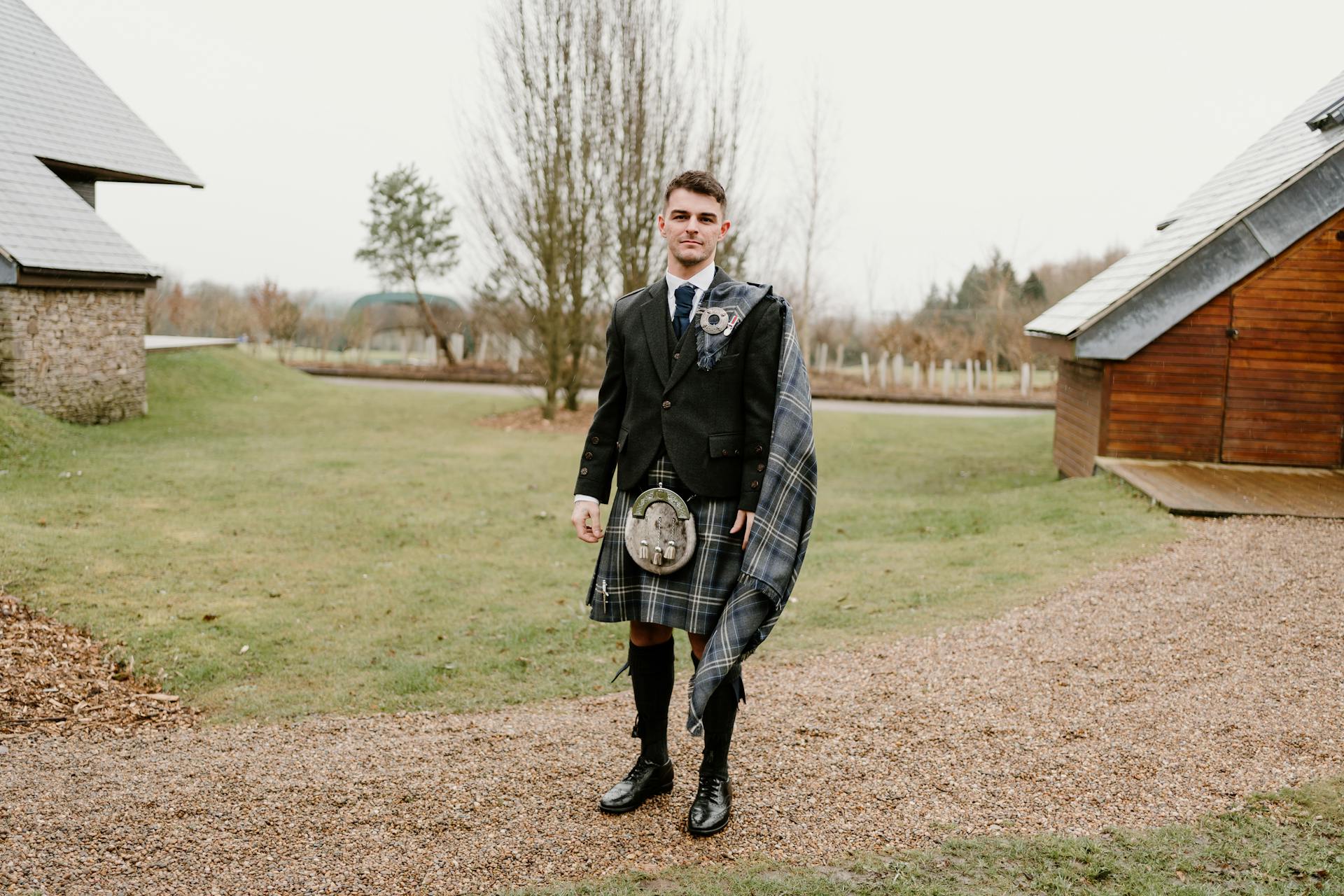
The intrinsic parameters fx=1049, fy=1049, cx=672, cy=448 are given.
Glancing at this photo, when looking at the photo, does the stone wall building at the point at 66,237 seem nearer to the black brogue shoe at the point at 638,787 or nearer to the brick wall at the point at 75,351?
the brick wall at the point at 75,351

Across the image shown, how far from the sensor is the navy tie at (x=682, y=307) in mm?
3547

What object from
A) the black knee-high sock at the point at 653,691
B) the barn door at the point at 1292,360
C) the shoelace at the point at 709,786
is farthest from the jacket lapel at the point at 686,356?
the barn door at the point at 1292,360

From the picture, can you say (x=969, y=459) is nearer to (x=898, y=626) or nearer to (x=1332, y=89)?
(x=1332, y=89)

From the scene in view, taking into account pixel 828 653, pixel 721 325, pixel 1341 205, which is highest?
pixel 1341 205

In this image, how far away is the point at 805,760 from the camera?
14.1ft

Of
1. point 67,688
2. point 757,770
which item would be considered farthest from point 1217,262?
point 67,688

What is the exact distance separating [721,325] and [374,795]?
2.19m

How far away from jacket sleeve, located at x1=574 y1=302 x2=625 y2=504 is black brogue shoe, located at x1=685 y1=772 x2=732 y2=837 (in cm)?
106

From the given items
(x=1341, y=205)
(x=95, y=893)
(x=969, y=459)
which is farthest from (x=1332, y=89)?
(x=95, y=893)

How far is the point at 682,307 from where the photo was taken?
11.7 ft

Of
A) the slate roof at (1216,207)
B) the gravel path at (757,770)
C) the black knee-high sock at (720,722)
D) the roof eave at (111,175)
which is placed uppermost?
the roof eave at (111,175)

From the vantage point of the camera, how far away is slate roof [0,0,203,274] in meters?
14.9

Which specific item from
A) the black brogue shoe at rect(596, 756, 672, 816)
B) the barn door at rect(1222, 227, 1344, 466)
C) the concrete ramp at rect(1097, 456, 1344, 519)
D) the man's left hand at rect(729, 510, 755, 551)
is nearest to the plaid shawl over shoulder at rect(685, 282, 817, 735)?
the man's left hand at rect(729, 510, 755, 551)

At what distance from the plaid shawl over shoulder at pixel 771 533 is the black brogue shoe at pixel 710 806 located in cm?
28
